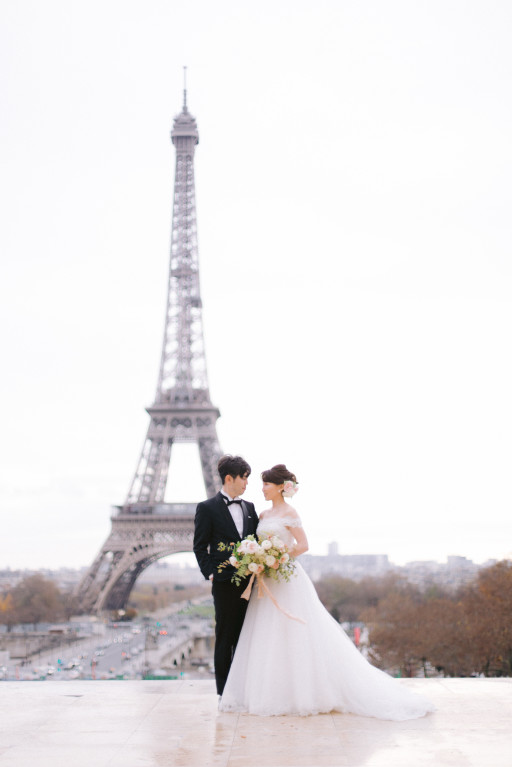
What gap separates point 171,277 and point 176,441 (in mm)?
9026

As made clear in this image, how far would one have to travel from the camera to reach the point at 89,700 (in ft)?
24.2

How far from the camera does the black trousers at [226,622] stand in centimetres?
675

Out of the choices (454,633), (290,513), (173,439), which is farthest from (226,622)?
(173,439)

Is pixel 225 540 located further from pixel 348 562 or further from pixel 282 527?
pixel 348 562

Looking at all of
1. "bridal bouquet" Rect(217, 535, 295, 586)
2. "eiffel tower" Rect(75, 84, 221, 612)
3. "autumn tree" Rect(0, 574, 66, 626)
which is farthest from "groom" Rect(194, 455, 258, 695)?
"autumn tree" Rect(0, 574, 66, 626)

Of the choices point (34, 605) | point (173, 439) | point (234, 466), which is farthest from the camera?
point (34, 605)

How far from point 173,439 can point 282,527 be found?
127ft

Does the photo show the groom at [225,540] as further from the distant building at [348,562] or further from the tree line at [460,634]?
the distant building at [348,562]

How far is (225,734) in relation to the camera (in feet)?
18.8

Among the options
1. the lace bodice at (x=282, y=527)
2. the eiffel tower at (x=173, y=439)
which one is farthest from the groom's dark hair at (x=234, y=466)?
the eiffel tower at (x=173, y=439)

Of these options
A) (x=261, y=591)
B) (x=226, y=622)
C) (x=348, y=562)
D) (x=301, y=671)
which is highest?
(x=348, y=562)

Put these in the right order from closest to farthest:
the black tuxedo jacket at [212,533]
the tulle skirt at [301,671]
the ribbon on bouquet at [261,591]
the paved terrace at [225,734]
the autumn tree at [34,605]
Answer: the paved terrace at [225,734], the tulle skirt at [301,671], the ribbon on bouquet at [261,591], the black tuxedo jacket at [212,533], the autumn tree at [34,605]

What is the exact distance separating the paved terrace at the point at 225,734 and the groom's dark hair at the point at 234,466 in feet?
5.88

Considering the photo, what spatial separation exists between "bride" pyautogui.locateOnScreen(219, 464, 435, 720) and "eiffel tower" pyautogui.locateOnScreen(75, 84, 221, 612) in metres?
35.4
